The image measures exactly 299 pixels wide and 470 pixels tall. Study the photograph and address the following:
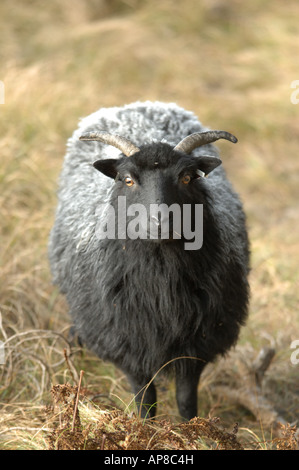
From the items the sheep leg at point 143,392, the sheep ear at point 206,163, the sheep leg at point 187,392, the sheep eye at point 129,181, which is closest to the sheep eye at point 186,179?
the sheep ear at point 206,163

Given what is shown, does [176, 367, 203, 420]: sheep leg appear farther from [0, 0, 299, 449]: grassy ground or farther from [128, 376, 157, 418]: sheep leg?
[0, 0, 299, 449]: grassy ground

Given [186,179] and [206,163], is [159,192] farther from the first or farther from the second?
[206,163]

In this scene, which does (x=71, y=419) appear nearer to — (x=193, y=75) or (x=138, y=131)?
(x=138, y=131)

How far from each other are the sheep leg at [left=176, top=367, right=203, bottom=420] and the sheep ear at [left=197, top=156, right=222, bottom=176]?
1.30 meters

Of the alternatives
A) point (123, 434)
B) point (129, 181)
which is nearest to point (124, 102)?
point (129, 181)

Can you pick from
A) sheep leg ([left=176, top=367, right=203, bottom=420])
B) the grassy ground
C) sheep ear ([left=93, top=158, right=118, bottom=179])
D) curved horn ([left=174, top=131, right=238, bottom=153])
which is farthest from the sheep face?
the grassy ground

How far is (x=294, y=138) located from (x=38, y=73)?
4.32m

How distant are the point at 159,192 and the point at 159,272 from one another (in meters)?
0.51

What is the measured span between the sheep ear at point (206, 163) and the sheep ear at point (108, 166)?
0.52m

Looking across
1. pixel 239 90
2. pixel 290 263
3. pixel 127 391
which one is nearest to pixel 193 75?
pixel 239 90

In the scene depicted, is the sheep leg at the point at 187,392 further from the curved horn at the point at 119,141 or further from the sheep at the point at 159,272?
the curved horn at the point at 119,141

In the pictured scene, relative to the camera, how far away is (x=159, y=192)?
3.48 meters

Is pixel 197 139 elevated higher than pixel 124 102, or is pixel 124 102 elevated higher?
pixel 124 102

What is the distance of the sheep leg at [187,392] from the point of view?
4078 millimetres
